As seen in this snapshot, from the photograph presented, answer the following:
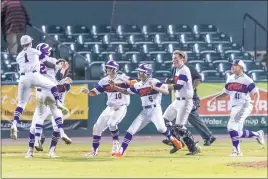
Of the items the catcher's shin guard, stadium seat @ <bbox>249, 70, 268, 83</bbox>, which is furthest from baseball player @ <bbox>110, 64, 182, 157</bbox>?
stadium seat @ <bbox>249, 70, 268, 83</bbox>

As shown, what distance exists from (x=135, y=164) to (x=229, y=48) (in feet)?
44.5

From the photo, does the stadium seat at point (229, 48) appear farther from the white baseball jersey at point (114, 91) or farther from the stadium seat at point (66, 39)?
the white baseball jersey at point (114, 91)

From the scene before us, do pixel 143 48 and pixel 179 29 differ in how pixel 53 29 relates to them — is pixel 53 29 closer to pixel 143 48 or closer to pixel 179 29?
pixel 143 48

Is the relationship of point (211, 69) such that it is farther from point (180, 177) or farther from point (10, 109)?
point (180, 177)

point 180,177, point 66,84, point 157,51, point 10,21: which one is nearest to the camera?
point 180,177

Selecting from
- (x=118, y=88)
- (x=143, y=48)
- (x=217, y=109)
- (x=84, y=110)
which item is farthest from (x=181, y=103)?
(x=143, y=48)

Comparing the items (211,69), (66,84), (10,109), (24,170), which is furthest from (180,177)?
(211,69)

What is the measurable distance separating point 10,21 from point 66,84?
7752 mm

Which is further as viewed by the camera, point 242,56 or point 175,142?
point 242,56

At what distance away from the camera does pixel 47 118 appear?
25406 mm

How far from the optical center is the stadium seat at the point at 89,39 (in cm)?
2891

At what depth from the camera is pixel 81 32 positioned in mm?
29500

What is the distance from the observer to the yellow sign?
2530 cm

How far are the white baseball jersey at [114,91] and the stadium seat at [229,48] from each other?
10.8 m
